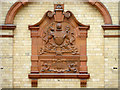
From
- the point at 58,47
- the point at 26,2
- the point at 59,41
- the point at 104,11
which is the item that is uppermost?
the point at 26,2

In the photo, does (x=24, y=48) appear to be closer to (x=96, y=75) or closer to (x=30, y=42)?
(x=30, y=42)

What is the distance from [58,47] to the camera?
335 inches

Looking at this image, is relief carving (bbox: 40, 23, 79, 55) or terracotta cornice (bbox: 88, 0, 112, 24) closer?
terracotta cornice (bbox: 88, 0, 112, 24)

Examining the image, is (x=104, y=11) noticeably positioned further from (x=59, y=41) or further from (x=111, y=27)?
(x=59, y=41)

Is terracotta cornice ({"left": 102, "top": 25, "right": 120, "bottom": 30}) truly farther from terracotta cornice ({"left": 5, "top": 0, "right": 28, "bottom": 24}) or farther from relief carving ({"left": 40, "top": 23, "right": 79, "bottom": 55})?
terracotta cornice ({"left": 5, "top": 0, "right": 28, "bottom": 24})

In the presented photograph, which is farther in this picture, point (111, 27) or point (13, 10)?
point (13, 10)

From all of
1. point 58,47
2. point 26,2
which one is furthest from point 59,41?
point 26,2

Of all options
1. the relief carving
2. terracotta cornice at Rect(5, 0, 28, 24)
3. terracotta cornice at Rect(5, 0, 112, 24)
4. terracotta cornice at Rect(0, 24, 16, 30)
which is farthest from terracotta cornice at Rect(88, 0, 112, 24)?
terracotta cornice at Rect(0, 24, 16, 30)

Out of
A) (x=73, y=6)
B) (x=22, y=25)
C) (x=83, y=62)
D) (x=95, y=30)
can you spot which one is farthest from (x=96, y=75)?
(x=22, y=25)

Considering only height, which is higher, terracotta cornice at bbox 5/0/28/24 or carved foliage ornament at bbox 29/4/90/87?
terracotta cornice at bbox 5/0/28/24

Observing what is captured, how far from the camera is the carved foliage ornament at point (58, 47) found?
847 centimetres

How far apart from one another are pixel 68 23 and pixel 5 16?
2.63 metres

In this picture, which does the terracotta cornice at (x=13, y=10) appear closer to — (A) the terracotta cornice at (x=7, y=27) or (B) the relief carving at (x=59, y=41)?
(A) the terracotta cornice at (x=7, y=27)

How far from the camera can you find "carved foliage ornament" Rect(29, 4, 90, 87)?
8.47 m
